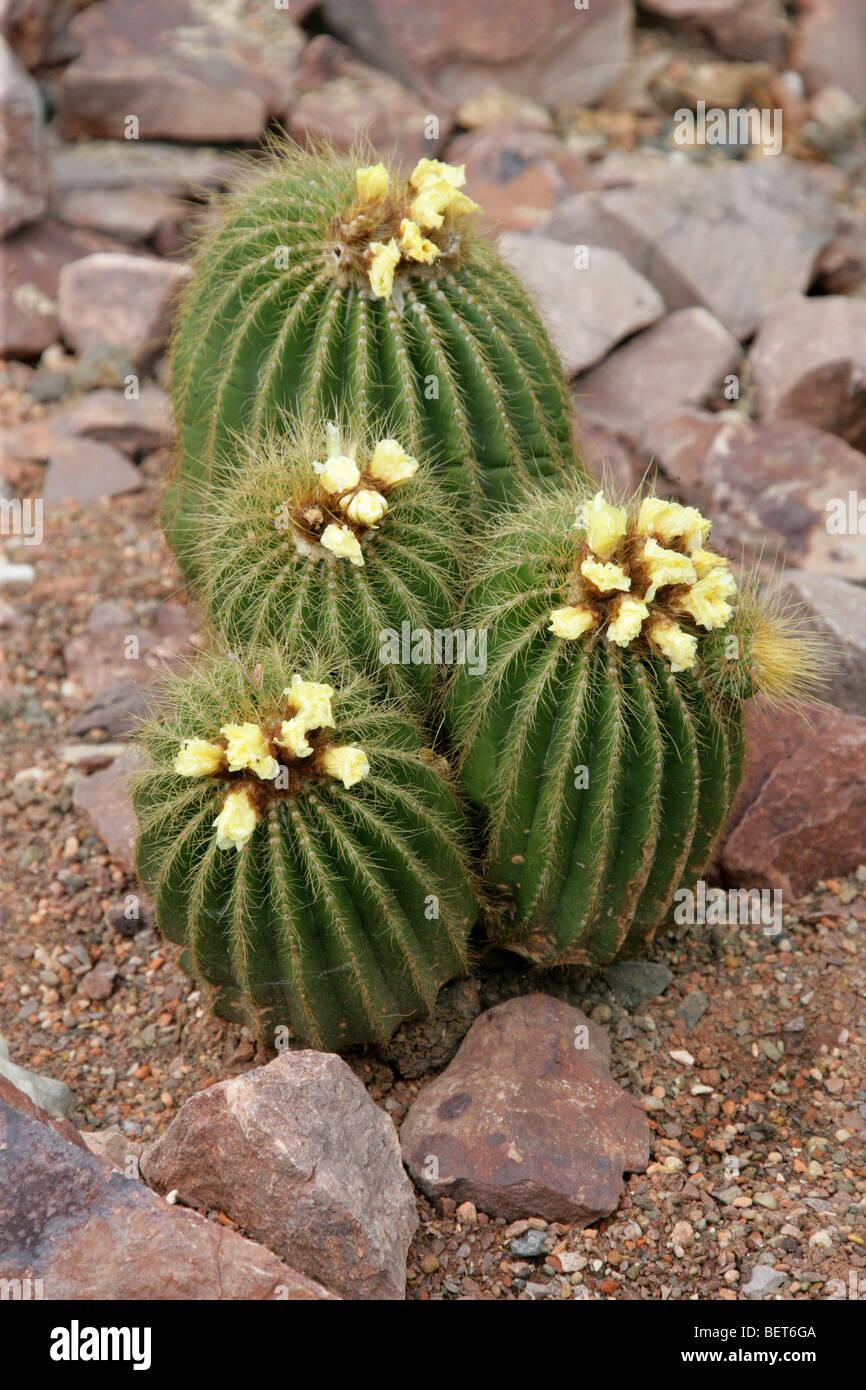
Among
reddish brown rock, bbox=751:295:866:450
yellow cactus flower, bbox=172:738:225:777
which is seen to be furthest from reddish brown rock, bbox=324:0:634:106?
yellow cactus flower, bbox=172:738:225:777

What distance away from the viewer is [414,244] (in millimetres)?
4223

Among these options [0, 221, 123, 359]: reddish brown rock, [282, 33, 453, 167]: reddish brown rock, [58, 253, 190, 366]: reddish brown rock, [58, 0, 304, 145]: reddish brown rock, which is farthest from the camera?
[58, 0, 304, 145]: reddish brown rock

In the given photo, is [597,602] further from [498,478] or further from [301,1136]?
[301,1136]

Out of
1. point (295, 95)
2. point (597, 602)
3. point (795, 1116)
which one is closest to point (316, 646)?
point (597, 602)

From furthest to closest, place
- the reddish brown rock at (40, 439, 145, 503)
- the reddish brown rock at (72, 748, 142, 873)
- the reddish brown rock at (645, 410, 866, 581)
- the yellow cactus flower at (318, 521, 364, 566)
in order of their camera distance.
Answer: the reddish brown rock at (40, 439, 145, 503) < the reddish brown rock at (645, 410, 866, 581) < the reddish brown rock at (72, 748, 142, 873) < the yellow cactus flower at (318, 521, 364, 566)

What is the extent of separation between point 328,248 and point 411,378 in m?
0.50

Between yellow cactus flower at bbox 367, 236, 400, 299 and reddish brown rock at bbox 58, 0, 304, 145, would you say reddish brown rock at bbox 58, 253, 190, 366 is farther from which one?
yellow cactus flower at bbox 367, 236, 400, 299

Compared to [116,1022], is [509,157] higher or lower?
higher

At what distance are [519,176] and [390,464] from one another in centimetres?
503

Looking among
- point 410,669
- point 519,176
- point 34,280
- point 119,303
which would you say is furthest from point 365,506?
point 519,176

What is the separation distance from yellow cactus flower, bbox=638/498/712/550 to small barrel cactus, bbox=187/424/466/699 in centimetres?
62

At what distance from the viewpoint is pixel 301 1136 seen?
349cm

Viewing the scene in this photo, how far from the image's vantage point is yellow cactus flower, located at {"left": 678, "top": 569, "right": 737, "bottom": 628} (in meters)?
3.62

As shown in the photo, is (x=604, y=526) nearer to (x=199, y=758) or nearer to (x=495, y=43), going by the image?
(x=199, y=758)
